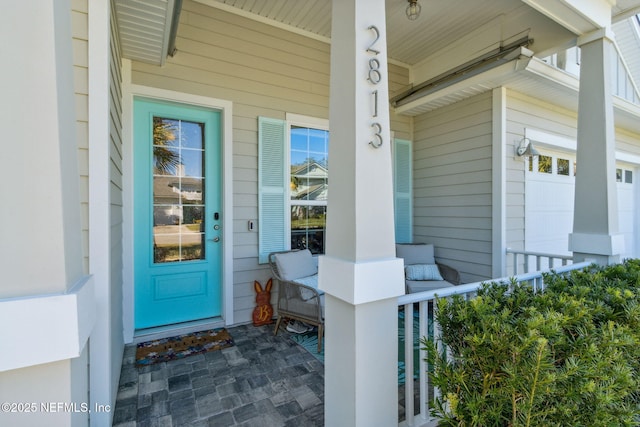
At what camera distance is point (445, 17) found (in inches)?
133

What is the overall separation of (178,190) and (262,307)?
156 centimetres

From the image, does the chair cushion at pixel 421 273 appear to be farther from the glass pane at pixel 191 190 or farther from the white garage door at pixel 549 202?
the glass pane at pixel 191 190

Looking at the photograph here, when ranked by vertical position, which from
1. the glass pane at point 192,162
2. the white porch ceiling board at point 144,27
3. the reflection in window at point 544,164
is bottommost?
the glass pane at point 192,162

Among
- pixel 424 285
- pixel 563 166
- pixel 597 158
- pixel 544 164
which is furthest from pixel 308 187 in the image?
pixel 563 166

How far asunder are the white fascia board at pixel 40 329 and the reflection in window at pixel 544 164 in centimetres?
509

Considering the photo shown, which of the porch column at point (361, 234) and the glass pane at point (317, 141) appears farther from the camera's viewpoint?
the glass pane at point (317, 141)

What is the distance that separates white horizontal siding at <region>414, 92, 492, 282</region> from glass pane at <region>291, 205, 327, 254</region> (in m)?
1.66

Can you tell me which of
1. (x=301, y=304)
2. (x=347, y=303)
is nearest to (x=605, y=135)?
(x=347, y=303)

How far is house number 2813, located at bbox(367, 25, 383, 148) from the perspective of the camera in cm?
133

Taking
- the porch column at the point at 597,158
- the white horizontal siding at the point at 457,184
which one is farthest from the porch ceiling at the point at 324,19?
the white horizontal siding at the point at 457,184

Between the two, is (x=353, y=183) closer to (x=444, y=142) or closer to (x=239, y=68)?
(x=239, y=68)

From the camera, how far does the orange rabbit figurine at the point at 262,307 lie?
130 inches

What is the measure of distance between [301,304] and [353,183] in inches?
75.7

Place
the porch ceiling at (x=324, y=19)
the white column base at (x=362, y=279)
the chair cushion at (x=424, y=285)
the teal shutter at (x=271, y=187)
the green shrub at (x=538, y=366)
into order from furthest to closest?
1. the chair cushion at (x=424, y=285)
2. the teal shutter at (x=271, y=187)
3. the porch ceiling at (x=324, y=19)
4. the white column base at (x=362, y=279)
5. the green shrub at (x=538, y=366)
